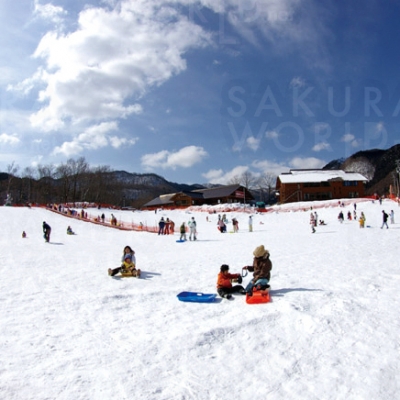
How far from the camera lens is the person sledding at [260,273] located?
24.2 ft

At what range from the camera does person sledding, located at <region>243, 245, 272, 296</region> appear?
24.2 ft

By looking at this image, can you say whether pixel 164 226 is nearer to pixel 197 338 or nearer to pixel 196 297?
pixel 196 297

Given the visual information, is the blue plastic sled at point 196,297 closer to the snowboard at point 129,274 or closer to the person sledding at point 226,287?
the person sledding at point 226,287

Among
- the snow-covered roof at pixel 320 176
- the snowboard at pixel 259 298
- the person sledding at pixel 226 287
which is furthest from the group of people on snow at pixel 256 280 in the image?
the snow-covered roof at pixel 320 176

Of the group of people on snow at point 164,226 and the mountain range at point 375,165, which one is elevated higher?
the mountain range at point 375,165

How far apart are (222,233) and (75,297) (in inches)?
835

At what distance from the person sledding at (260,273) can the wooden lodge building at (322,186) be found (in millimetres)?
54515

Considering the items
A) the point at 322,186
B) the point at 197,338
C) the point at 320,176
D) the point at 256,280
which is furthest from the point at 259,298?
the point at 320,176

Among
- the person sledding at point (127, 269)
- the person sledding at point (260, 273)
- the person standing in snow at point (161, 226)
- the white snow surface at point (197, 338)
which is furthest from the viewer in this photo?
the person standing in snow at point (161, 226)

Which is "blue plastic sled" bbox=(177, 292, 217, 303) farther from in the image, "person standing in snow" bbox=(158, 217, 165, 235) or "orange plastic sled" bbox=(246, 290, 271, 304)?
"person standing in snow" bbox=(158, 217, 165, 235)

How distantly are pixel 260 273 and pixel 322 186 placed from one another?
56612 millimetres

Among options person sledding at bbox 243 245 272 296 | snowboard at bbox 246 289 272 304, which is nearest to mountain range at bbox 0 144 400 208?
person sledding at bbox 243 245 272 296

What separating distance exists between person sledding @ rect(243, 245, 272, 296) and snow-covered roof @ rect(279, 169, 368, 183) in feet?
180

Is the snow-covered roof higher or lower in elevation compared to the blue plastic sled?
higher
